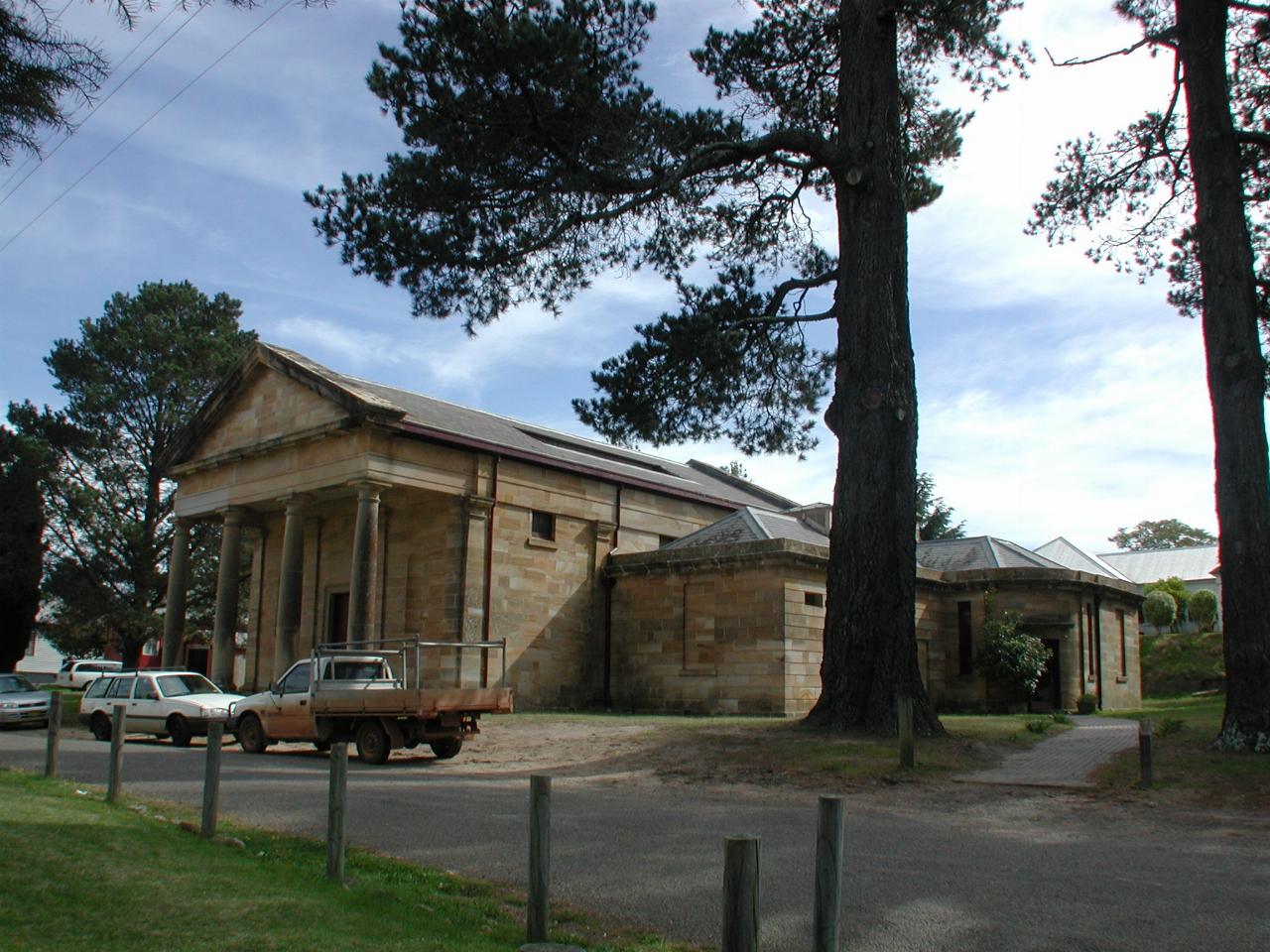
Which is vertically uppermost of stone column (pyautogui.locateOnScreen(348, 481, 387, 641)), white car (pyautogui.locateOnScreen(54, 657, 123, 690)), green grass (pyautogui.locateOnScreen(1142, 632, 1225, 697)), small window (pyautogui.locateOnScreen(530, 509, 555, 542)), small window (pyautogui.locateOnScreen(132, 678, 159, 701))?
small window (pyautogui.locateOnScreen(530, 509, 555, 542))

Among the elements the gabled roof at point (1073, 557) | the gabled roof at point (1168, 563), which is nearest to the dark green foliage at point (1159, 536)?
the gabled roof at point (1168, 563)

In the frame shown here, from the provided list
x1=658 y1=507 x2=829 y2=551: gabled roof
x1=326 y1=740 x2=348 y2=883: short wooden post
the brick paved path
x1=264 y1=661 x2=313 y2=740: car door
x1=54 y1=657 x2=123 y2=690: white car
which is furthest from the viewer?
x1=54 y1=657 x2=123 y2=690: white car

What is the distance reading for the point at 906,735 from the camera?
14555 mm

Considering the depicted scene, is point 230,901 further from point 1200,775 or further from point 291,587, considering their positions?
point 291,587

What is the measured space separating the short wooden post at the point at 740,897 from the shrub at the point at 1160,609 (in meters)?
51.3

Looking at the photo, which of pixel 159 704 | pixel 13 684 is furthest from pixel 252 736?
pixel 13 684

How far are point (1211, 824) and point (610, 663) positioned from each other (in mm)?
21256

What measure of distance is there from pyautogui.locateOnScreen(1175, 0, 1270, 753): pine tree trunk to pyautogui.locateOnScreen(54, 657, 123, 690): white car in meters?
47.7

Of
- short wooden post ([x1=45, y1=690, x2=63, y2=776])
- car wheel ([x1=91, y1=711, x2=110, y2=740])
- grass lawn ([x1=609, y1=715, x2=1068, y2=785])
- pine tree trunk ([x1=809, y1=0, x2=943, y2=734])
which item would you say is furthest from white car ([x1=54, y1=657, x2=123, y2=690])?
pine tree trunk ([x1=809, y1=0, x2=943, y2=734])

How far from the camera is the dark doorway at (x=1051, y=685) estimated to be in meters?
30.3

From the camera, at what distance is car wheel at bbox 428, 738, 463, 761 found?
1775cm

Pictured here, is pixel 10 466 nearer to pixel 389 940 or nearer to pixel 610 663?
pixel 610 663

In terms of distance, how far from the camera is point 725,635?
2766 centimetres

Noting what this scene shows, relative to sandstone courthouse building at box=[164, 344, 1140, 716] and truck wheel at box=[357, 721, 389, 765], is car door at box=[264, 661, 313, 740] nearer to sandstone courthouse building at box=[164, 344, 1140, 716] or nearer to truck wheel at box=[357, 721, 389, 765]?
truck wheel at box=[357, 721, 389, 765]
